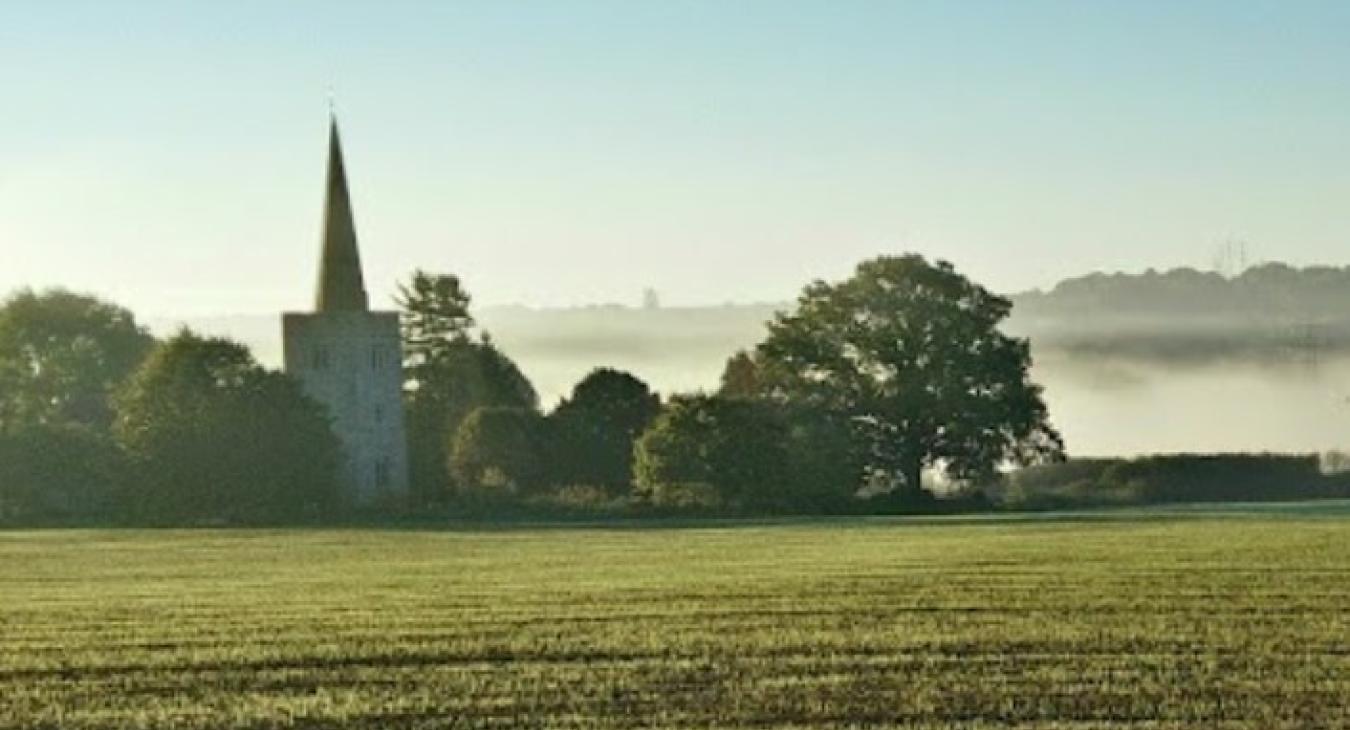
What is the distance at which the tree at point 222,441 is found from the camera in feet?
344

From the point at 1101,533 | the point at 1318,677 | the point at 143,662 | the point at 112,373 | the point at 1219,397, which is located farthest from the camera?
the point at 1219,397

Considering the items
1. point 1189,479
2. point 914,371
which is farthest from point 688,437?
point 1189,479

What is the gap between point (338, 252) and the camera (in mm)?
128125

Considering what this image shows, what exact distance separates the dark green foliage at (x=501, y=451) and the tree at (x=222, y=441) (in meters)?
10.5

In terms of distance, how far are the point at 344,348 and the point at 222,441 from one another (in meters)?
22.3

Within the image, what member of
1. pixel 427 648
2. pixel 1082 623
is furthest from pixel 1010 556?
pixel 427 648

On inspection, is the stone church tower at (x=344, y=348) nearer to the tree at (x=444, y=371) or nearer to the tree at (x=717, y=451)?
the tree at (x=444, y=371)

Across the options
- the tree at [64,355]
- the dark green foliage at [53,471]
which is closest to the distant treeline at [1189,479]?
the dark green foliage at [53,471]

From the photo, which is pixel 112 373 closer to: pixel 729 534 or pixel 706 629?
pixel 729 534

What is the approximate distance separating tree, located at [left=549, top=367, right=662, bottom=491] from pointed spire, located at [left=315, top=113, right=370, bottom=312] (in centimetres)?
1572

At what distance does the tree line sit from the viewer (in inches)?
Answer: 3846

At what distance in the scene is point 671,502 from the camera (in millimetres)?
97000

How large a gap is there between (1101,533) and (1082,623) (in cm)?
3269

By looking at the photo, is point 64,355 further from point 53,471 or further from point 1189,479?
point 1189,479
